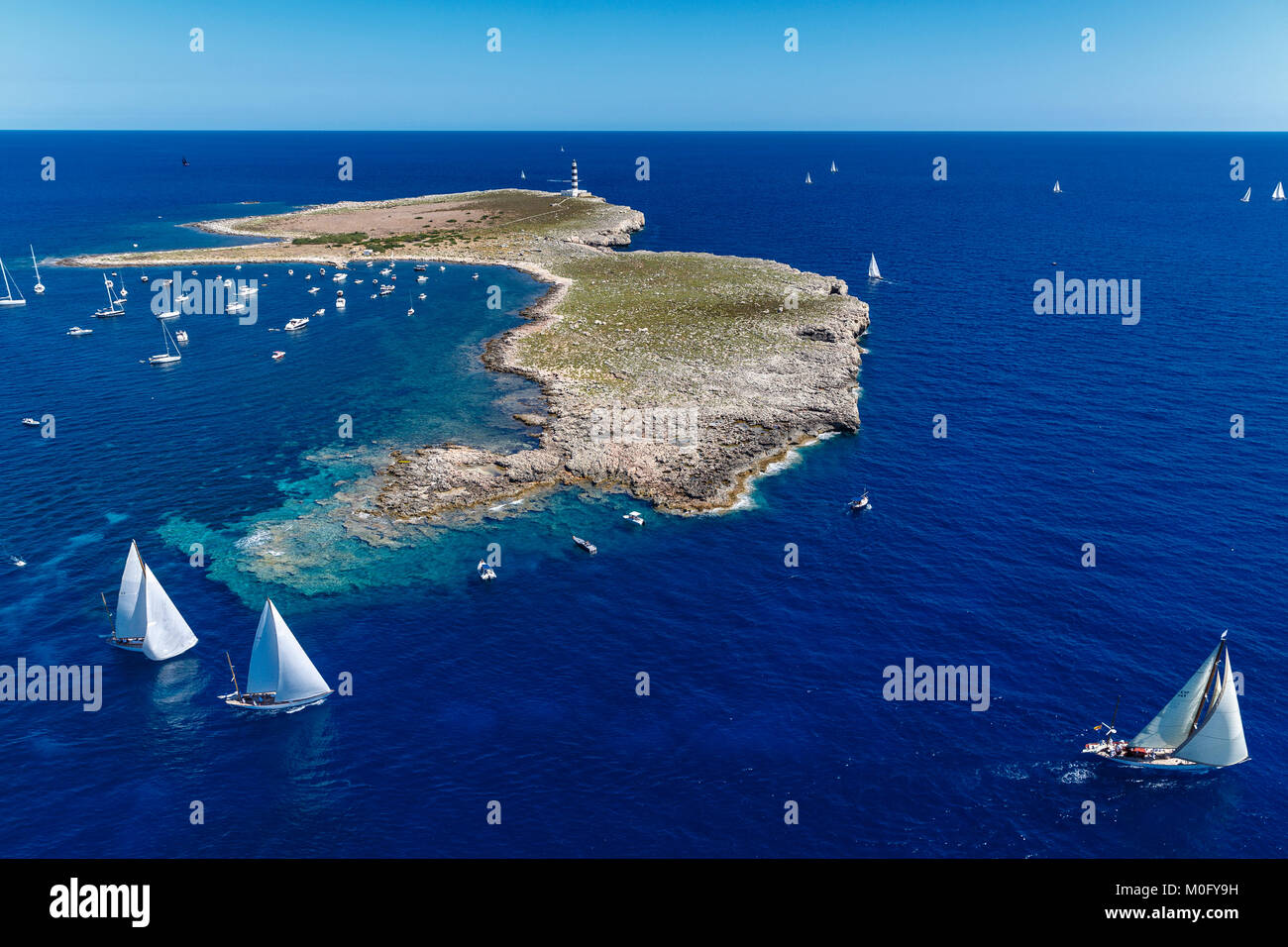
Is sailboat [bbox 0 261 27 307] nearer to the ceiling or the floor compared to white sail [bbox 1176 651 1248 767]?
nearer to the ceiling

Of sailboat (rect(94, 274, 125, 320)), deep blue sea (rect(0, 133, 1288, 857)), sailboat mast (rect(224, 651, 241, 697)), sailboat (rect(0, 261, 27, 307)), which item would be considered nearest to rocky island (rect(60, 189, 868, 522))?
deep blue sea (rect(0, 133, 1288, 857))

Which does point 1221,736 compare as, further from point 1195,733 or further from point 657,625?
point 657,625

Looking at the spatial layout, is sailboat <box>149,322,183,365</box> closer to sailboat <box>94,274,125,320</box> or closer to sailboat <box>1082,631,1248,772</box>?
sailboat <box>94,274,125,320</box>

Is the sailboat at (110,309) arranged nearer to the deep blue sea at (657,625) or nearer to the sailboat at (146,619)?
the deep blue sea at (657,625)

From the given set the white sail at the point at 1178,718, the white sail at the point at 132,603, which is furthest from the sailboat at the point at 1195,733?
the white sail at the point at 132,603

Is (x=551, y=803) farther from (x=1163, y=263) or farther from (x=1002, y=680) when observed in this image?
(x=1163, y=263)
